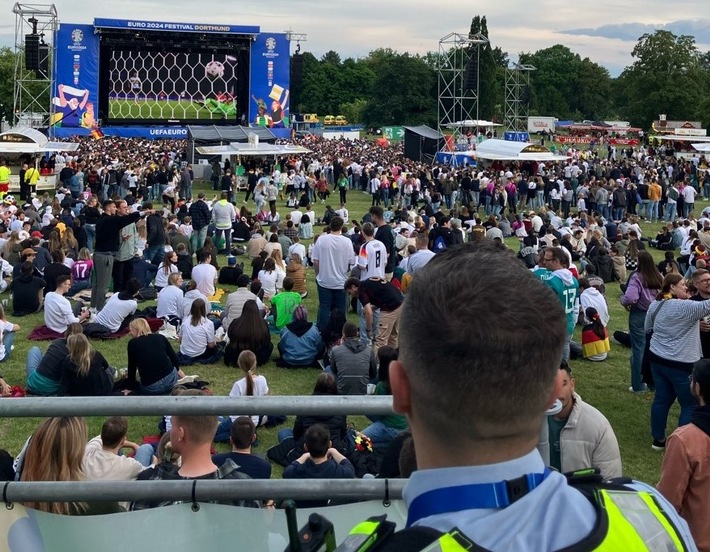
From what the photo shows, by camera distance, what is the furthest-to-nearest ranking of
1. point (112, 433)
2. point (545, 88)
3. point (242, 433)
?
point (545, 88)
point (242, 433)
point (112, 433)

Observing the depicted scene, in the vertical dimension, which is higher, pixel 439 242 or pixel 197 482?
pixel 197 482

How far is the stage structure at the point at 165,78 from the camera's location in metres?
42.6

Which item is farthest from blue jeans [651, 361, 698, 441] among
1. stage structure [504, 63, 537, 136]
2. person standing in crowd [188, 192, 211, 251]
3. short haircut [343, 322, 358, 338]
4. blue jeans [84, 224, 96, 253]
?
stage structure [504, 63, 537, 136]

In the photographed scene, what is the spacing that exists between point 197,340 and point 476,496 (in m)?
9.78

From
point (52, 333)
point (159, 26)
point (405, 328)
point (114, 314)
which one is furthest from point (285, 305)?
point (159, 26)

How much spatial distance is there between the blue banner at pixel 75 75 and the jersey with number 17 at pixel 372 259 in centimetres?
3388

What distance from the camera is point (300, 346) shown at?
10891 mm

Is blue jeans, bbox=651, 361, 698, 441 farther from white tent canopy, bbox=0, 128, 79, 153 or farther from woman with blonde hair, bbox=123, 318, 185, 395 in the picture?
white tent canopy, bbox=0, 128, 79, 153

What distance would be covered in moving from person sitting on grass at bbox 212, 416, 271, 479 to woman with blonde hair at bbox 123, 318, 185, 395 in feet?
11.0

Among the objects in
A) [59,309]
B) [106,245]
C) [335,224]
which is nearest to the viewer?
[335,224]

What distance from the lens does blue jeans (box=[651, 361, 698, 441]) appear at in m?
7.54

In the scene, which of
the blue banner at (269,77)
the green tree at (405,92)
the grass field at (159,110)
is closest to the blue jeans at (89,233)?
the blue banner at (269,77)

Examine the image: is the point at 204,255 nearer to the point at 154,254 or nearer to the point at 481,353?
the point at 154,254

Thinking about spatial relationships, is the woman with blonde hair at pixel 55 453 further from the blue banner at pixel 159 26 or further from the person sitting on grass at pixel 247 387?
the blue banner at pixel 159 26
